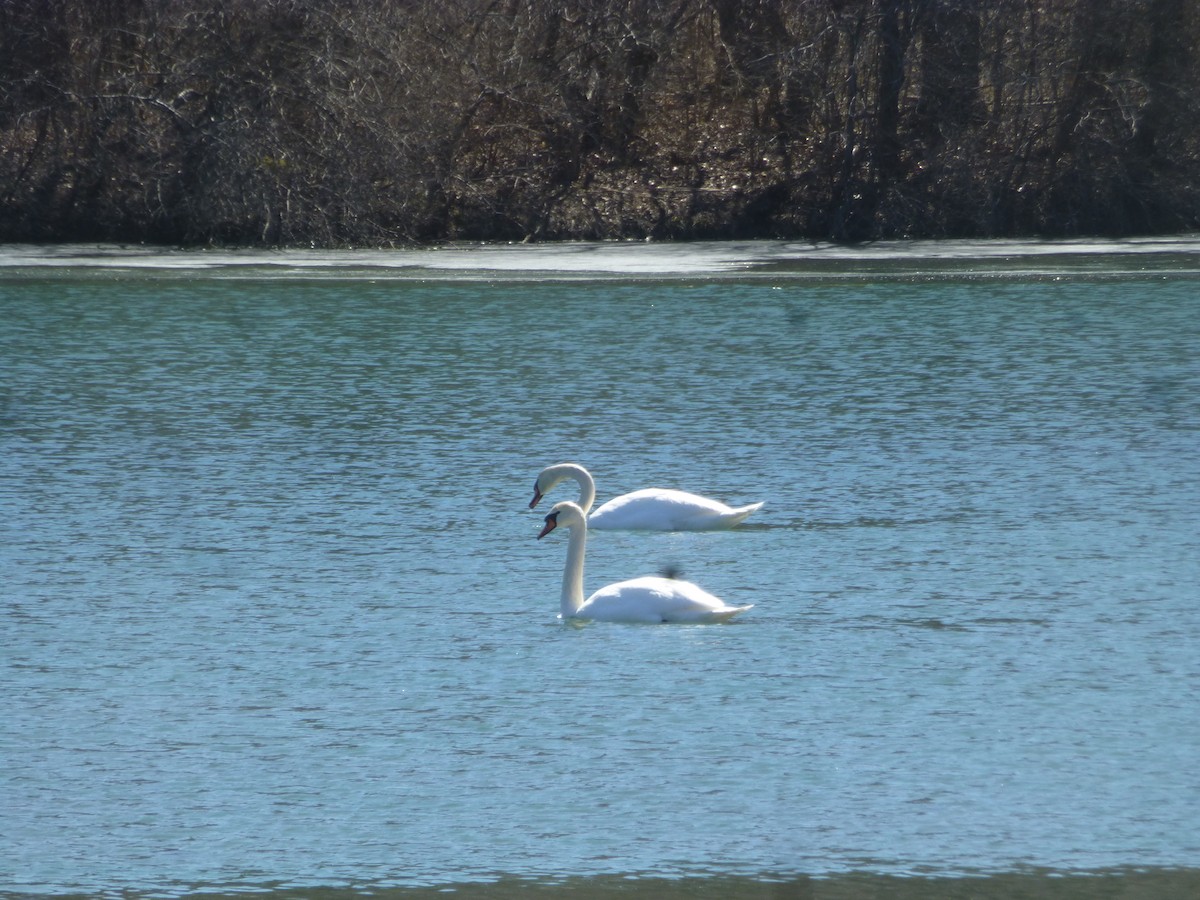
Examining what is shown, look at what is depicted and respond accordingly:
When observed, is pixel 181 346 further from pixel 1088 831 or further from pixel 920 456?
pixel 1088 831

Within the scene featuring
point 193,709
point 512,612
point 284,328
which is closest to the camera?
point 193,709

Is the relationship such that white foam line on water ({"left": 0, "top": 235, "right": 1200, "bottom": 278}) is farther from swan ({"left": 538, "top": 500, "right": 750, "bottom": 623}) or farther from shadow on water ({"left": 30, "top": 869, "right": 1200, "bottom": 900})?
shadow on water ({"left": 30, "top": 869, "right": 1200, "bottom": 900})

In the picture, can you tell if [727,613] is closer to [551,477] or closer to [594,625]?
[594,625]

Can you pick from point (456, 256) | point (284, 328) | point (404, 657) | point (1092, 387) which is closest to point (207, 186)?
point (456, 256)

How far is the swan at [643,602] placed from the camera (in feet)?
22.3

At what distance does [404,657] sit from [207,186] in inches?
553

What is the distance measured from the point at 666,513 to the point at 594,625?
1565mm

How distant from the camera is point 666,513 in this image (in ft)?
27.5

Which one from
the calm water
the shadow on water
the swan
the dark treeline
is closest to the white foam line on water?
the dark treeline

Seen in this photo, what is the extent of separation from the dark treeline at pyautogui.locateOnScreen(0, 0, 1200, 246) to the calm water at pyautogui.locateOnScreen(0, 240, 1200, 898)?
18.9 feet

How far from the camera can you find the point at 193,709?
5.77 m

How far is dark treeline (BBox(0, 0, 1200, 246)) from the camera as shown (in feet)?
65.6

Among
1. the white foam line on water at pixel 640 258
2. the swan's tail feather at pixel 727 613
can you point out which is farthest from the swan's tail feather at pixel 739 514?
the white foam line on water at pixel 640 258

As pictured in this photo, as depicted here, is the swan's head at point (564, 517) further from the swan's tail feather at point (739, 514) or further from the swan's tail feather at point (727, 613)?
the swan's tail feather at point (739, 514)
